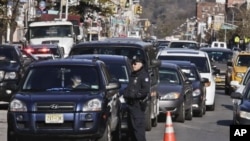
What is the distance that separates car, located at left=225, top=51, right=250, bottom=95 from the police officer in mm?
20140

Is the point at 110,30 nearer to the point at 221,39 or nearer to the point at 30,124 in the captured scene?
the point at 221,39

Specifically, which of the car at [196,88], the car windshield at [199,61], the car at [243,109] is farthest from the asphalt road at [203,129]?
the car windshield at [199,61]

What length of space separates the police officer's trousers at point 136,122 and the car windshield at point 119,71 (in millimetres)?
3234

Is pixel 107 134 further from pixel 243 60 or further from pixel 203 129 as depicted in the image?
pixel 243 60

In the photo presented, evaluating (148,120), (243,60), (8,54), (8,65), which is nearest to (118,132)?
(148,120)

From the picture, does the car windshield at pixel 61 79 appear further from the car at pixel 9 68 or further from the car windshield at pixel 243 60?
the car windshield at pixel 243 60

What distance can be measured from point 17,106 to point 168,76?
906 centimetres

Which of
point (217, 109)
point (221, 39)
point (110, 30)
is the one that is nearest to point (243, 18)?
point (110, 30)

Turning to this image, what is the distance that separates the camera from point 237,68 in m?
35.2

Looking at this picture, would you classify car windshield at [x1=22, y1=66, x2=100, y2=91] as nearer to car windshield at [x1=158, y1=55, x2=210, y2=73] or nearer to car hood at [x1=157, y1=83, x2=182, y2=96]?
car hood at [x1=157, y1=83, x2=182, y2=96]

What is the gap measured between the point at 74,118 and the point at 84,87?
93cm

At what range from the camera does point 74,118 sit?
14422mm

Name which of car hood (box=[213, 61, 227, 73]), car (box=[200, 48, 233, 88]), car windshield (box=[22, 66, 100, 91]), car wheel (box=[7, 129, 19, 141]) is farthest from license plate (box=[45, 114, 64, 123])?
car hood (box=[213, 61, 227, 73])

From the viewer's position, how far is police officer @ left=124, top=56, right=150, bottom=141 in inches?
569
